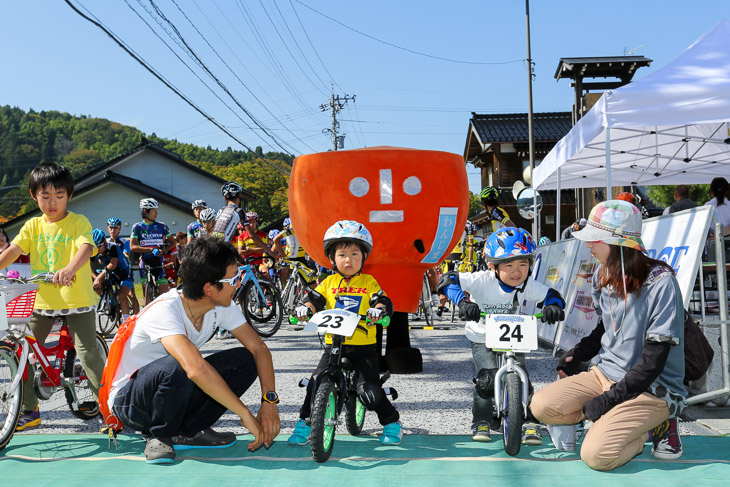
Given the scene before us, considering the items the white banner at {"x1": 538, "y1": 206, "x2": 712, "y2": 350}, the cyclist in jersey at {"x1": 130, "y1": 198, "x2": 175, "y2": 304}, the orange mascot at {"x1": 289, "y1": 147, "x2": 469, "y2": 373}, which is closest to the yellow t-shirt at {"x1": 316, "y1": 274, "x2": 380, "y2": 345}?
the orange mascot at {"x1": 289, "y1": 147, "x2": 469, "y2": 373}

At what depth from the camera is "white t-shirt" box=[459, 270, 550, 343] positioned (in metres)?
4.01

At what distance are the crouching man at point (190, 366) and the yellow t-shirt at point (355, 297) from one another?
56cm

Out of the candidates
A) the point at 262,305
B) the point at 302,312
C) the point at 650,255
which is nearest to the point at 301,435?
the point at 302,312

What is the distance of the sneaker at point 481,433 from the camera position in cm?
395

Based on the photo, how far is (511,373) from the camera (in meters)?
3.59

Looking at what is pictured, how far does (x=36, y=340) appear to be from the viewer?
427 centimetres

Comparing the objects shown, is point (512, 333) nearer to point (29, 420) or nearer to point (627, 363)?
point (627, 363)

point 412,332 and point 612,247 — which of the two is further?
point 412,332

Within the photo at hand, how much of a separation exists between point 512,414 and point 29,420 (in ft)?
10.6

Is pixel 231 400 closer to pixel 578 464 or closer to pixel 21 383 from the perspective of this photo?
pixel 21 383

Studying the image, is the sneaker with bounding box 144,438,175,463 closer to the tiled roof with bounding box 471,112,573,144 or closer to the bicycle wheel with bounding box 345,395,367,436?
the bicycle wheel with bounding box 345,395,367,436

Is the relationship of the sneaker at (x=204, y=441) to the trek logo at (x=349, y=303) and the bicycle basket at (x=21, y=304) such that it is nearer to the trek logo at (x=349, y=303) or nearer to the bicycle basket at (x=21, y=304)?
the trek logo at (x=349, y=303)

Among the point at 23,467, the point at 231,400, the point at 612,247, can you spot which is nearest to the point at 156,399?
the point at 231,400

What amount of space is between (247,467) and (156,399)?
0.64 m
